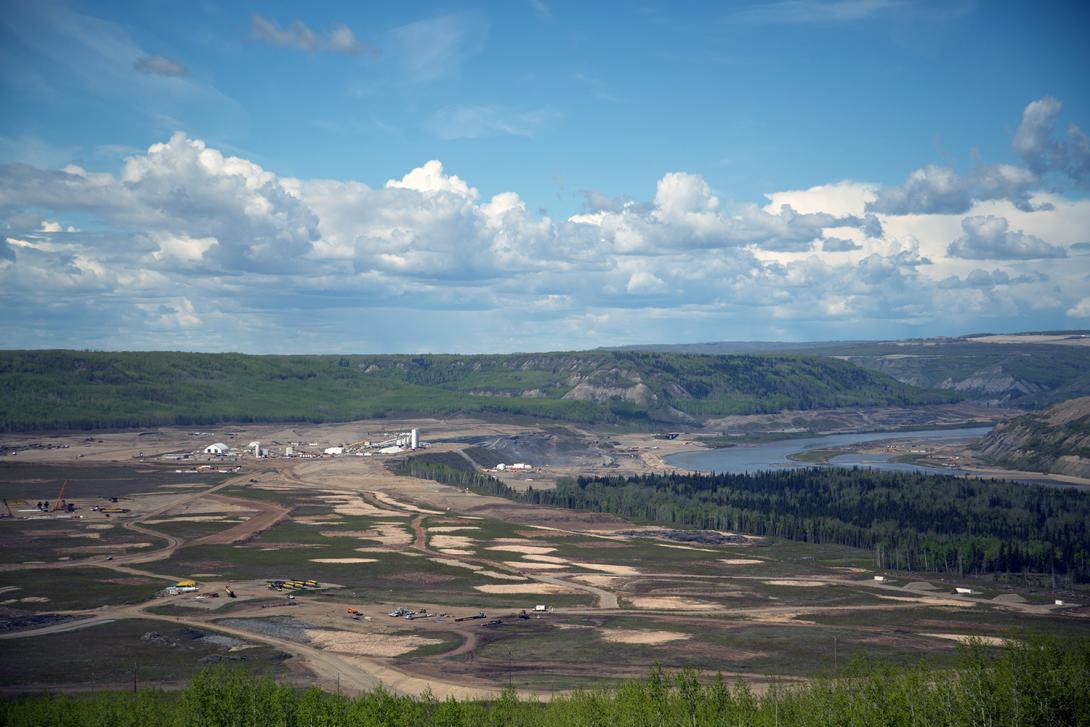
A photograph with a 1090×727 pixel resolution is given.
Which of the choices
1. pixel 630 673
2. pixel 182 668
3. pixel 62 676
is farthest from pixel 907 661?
pixel 62 676

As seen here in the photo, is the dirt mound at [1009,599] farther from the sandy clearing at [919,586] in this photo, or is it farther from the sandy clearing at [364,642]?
the sandy clearing at [364,642]

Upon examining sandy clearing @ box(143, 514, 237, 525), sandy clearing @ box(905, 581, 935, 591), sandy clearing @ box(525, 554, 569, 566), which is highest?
sandy clearing @ box(143, 514, 237, 525)

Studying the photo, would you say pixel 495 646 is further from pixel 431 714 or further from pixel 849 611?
pixel 849 611

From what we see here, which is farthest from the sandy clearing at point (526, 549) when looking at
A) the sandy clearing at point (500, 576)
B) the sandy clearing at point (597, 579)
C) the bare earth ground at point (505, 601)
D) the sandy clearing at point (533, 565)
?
the sandy clearing at point (597, 579)

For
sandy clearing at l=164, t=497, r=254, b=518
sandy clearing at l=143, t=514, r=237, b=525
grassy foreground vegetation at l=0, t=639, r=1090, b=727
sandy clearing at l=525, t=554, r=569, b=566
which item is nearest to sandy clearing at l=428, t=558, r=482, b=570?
sandy clearing at l=525, t=554, r=569, b=566

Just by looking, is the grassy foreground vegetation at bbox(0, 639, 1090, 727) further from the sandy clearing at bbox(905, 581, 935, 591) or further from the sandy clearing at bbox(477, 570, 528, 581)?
the sandy clearing at bbox(477, 570, 528, 581)

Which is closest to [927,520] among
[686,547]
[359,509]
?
[686,547]
